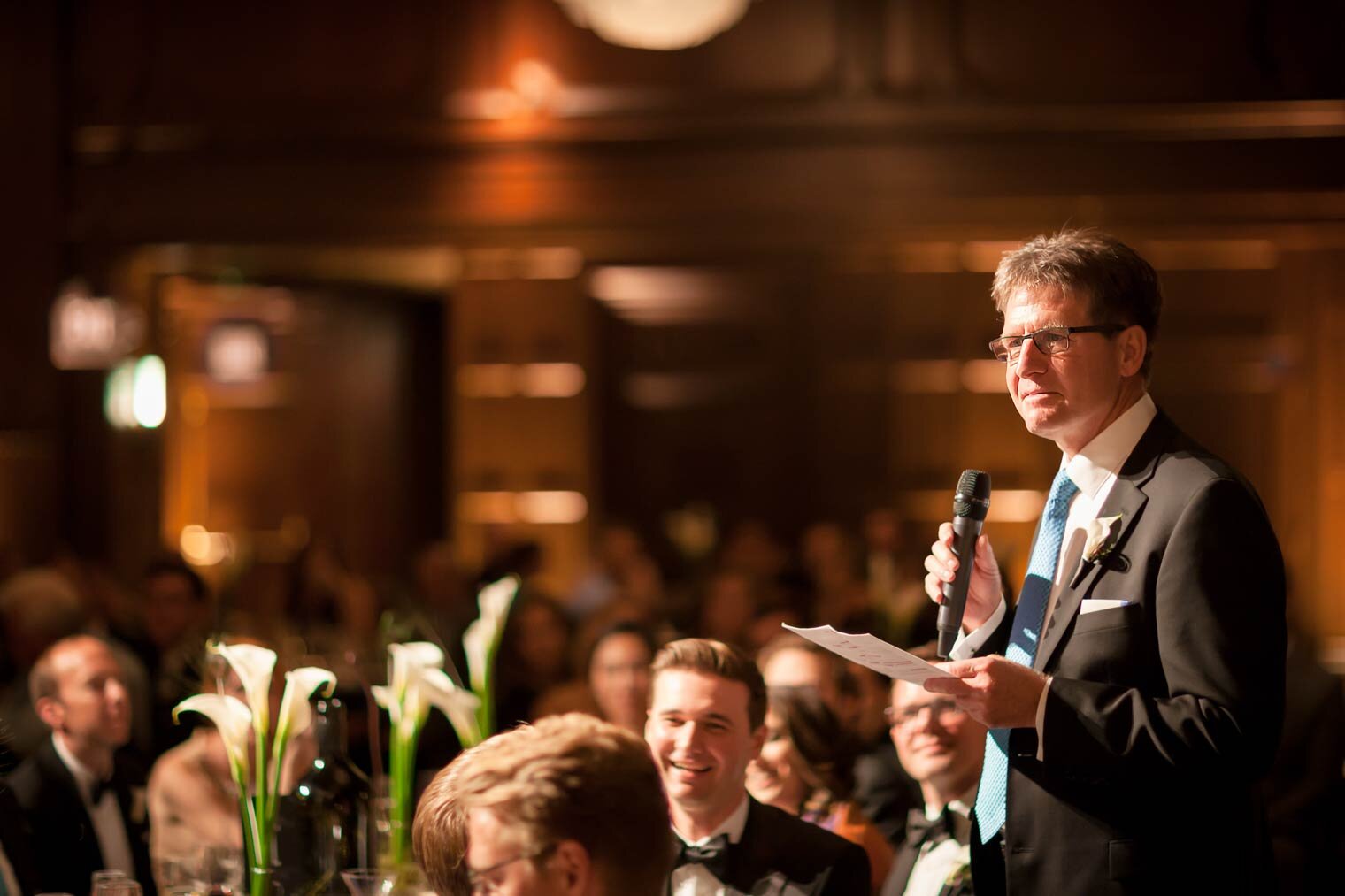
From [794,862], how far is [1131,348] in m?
1.04

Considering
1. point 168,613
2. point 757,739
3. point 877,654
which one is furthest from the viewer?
point 168,613

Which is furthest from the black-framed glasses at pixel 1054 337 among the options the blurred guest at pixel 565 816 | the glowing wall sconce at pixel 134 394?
the glowing wall sconce at pixel 134 394

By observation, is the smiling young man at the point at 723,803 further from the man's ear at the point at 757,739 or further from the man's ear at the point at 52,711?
the man's ear at the point at 52,711

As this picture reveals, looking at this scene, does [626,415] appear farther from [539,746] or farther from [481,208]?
[539,746]

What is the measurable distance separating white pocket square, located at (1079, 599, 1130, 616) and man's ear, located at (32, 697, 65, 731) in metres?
2.53

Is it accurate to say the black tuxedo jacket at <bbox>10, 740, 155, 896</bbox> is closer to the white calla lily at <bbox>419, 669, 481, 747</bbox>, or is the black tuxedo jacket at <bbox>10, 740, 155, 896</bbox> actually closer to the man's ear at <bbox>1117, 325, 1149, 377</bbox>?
the white calla lily at <bbox>419, 669, 481, 747</bbox>

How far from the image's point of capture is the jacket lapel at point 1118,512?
6.88 ft

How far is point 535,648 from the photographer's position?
5.98 metres

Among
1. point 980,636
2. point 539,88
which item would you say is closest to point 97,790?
point 980,636

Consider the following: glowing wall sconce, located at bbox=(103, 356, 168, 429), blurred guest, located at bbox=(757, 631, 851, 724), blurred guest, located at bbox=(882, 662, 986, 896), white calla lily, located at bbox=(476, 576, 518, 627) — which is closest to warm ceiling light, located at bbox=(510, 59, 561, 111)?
glowing wall sconce, located at bbox=(103, 356, 168, 429)

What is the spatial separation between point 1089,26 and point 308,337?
6.12 meters

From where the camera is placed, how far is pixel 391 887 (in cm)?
249

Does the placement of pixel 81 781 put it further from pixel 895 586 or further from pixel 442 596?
pixel 895 586

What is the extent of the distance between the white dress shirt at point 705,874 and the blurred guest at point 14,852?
3.72 feet
